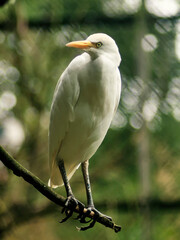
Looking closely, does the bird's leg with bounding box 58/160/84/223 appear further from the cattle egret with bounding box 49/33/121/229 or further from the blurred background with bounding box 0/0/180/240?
the blurred background with bounding box 0/0/180/240

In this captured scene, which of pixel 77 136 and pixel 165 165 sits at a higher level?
pixel 77 136

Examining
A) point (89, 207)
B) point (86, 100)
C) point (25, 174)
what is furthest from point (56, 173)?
point (25, 174)

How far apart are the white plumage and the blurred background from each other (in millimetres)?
370

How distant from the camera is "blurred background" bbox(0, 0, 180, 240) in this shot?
4.68 feet

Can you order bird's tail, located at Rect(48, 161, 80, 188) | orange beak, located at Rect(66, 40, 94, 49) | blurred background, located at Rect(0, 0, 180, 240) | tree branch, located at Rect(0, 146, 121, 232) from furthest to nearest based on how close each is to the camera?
blurred background, located at Rect(0, 0, 180, 240)
bird's tail, located at Rect(48, 161, 80, 188)
orange beak, located at Rect(66, 40, 94, 49)
tree branch, located at Rect(0, 146, 121, 232)

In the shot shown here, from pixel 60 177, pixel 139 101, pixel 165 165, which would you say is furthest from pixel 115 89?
pixel 165 165

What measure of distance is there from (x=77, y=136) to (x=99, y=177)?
2.38ft

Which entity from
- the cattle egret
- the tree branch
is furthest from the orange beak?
the tree branch

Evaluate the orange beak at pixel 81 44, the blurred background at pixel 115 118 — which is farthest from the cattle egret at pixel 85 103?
the blurred background at pixel 115 118

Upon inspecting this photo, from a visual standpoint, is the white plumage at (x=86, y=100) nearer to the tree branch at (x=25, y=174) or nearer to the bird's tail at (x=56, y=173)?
the bird's tail at (x=56, y=173)

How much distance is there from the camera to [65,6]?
5.84 feet

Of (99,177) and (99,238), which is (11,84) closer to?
(99,177)

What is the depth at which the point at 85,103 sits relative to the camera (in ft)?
3.09

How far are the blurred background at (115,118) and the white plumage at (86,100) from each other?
0.37 m
